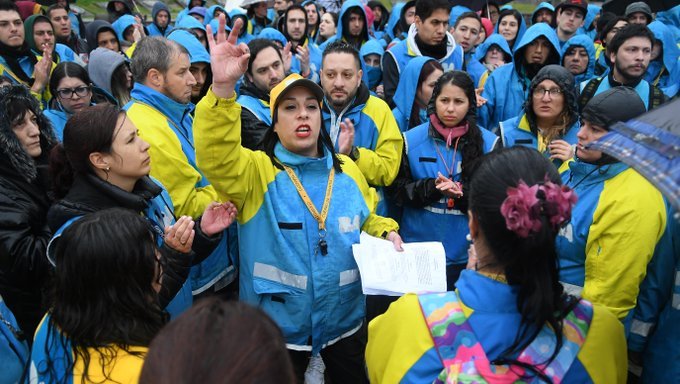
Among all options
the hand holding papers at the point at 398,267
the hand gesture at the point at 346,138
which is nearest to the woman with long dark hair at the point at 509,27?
the hand gesture at the point at 346,138

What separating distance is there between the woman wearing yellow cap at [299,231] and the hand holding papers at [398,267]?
0.29 feet

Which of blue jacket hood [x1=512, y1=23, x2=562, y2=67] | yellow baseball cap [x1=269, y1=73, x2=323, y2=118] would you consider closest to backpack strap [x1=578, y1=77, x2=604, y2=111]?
blue jacket hood [x1=512, y1=23, x2=562, y2=67]

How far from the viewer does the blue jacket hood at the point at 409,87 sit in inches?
206

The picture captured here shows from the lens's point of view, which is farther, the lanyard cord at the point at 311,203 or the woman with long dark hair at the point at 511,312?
the lanyard cord at the point at 311,203

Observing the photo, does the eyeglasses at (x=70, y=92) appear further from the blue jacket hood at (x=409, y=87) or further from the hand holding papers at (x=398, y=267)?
the hand holding papers at (x=398, y=267)

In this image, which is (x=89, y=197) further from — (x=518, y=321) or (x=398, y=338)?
(x=518, y=321)

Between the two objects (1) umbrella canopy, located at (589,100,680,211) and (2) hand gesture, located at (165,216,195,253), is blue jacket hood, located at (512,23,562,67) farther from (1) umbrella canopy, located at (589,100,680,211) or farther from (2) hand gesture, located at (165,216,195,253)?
(1) umbrella canopy, located at (589,100,680,211)

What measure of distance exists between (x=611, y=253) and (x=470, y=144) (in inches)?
67.2

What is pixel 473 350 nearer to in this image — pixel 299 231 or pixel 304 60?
pixel 299 231

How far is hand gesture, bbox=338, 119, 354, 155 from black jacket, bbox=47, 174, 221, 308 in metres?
1.42

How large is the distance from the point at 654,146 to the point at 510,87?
4.47 m

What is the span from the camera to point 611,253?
2.55 metres

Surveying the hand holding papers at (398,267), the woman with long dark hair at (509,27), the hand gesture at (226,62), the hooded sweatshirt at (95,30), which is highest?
the woman with long dark hair at (509,27)

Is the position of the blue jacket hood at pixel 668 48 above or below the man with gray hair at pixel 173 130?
above
